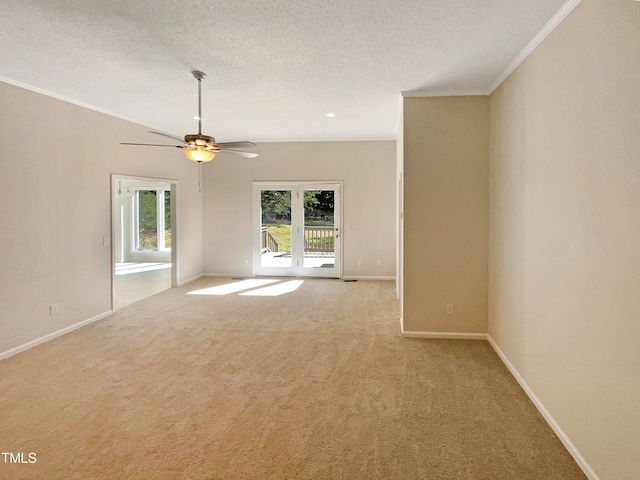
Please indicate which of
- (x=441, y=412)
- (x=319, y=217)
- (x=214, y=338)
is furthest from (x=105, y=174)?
(x=441, y=412)

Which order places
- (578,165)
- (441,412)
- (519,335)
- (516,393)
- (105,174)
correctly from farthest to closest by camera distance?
(105,174), (519,335), (516,393), (441,412), (578,165)

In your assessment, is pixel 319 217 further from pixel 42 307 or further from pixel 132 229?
pixel 132 229

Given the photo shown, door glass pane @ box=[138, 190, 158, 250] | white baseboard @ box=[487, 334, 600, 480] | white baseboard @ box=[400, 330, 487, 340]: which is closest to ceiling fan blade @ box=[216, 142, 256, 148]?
white baseboard @ box=[400, 330, 487, 340]

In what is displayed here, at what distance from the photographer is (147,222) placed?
11.1 m

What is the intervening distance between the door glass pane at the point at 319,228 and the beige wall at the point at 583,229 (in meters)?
4.61

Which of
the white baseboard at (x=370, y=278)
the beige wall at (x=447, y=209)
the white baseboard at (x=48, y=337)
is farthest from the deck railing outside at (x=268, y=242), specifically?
the beige wall at (x=447, y=209)

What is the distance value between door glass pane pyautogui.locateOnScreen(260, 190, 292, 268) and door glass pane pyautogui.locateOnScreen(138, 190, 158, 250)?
4.84 meters

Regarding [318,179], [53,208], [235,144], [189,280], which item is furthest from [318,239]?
[53,208]

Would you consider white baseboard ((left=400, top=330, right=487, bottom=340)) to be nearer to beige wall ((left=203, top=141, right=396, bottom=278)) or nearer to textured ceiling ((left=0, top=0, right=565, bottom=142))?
textured ceiling ((left=0, top=0, right=565, bottom=142))

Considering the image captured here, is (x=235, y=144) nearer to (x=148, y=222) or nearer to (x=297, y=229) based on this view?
(x=297, y=229)

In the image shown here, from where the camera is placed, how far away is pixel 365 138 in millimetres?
7320

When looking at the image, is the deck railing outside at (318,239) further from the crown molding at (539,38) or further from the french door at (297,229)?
the crown molding at (539,38)

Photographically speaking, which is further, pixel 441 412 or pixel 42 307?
pixel 42 307

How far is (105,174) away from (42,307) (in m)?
1.90
